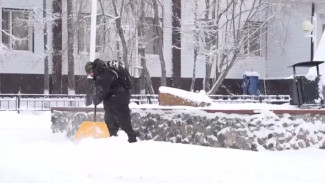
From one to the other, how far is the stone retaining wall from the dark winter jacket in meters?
1.21

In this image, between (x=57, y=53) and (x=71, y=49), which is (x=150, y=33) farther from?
(x=57, y=53)

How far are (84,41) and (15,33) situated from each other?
3557mm

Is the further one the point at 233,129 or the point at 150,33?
the point at 150,33

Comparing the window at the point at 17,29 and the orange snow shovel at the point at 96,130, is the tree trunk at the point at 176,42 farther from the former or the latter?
the orange snow shovel at the point at 96,130

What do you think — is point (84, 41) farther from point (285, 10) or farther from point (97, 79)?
point (97, 79)

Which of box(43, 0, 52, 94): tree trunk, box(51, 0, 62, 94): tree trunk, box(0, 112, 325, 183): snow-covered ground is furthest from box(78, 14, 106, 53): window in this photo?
box(0, 112, 325, 183): snow-covered ground

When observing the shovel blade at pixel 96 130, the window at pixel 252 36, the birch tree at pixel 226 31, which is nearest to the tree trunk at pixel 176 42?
the birch tree at pixel 226 31

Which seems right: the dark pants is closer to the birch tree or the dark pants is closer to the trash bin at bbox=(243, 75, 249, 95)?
the birch tree

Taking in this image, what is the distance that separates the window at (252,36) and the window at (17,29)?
966 cm

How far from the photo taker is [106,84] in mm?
11023

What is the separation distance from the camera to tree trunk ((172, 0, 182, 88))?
27.5 metres

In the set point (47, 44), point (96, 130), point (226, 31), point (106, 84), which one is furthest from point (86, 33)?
point (96, 130)

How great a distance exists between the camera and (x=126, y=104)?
36.5 feet

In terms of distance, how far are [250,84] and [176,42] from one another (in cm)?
454
